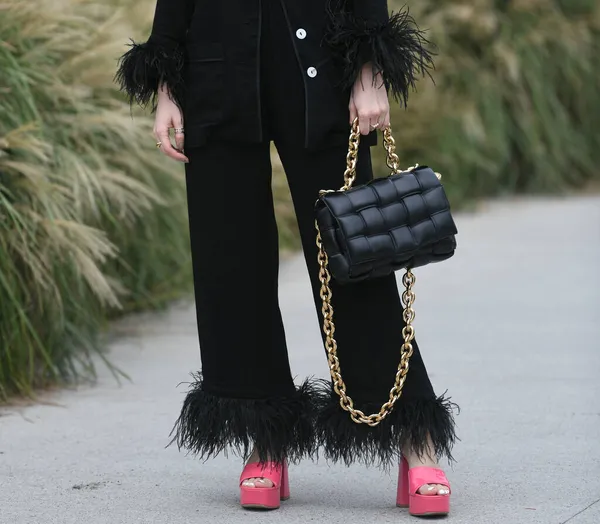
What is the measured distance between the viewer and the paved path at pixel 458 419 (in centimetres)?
308

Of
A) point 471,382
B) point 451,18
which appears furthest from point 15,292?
point 451,18

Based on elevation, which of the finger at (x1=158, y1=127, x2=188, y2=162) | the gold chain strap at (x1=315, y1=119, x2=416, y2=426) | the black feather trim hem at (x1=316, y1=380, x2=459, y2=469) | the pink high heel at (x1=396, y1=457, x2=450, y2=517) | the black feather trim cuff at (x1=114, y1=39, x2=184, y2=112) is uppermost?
the black feather trim cuff at (x1=114, y1=39, x2=184, y2=112)

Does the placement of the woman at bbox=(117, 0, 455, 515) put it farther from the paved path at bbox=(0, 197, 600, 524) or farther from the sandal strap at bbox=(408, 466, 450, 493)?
the paved path at bbox=(0, 197, 600, 524)

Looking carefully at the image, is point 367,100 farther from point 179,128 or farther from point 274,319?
point 274,319

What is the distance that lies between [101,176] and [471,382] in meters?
1.55

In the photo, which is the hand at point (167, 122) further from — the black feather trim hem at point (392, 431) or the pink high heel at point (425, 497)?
the pink high heel at point (425, 497)

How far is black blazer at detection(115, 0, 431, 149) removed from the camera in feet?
9.32

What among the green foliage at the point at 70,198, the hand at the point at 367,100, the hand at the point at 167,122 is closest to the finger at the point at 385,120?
the hand at the point at 367,100

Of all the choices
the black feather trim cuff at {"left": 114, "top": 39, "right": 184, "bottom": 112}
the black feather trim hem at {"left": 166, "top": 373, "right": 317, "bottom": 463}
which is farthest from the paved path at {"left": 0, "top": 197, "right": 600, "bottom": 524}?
the black feather trim cuff at {"left": 114, "top": 39, "right": 184, "bottom": 112}

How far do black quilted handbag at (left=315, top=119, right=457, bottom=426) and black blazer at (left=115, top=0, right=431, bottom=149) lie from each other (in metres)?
0.10

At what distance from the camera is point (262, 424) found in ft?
9.82

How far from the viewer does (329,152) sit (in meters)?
2.89

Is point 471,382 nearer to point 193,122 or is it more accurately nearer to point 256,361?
point 256,361

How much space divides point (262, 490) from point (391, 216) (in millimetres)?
737
